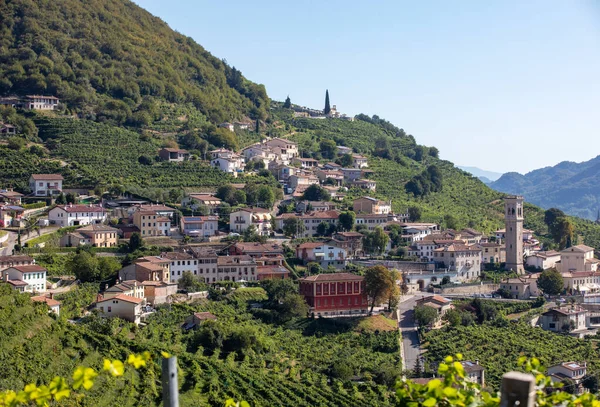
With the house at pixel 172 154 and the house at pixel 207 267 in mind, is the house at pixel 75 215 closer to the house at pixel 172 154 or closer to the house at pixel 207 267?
the house at pixel 207 267

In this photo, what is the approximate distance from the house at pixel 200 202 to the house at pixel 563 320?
20233 mm

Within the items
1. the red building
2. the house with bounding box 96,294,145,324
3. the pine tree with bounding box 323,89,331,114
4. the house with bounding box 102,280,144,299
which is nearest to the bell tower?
the red building

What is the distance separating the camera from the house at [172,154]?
6162 cm

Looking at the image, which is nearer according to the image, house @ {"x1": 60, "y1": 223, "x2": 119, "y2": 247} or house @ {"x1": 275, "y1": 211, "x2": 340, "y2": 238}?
house @ {"x1": 60, "y1": 223, "x2": 119, "y2": 247}

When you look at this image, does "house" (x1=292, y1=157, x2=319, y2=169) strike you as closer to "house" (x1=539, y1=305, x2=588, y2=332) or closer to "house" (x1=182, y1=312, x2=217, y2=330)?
"house" (x1=539, y1=305, x2=588, y2=332)

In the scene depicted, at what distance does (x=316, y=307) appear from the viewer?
4084 cm

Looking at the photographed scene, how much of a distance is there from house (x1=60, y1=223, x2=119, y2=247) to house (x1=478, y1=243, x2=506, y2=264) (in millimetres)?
23117

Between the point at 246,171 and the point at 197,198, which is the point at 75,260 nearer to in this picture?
the point at 197,198

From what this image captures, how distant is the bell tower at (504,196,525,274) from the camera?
53344mm

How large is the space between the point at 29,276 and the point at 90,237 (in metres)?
8.18

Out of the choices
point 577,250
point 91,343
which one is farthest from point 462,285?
point 91,343

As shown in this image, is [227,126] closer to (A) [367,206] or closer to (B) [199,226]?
(A) [367,206]

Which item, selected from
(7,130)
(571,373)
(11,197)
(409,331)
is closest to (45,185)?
(11,197)

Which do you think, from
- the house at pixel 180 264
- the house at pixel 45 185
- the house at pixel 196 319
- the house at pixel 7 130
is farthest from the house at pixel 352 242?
the house at pixel 7 130
